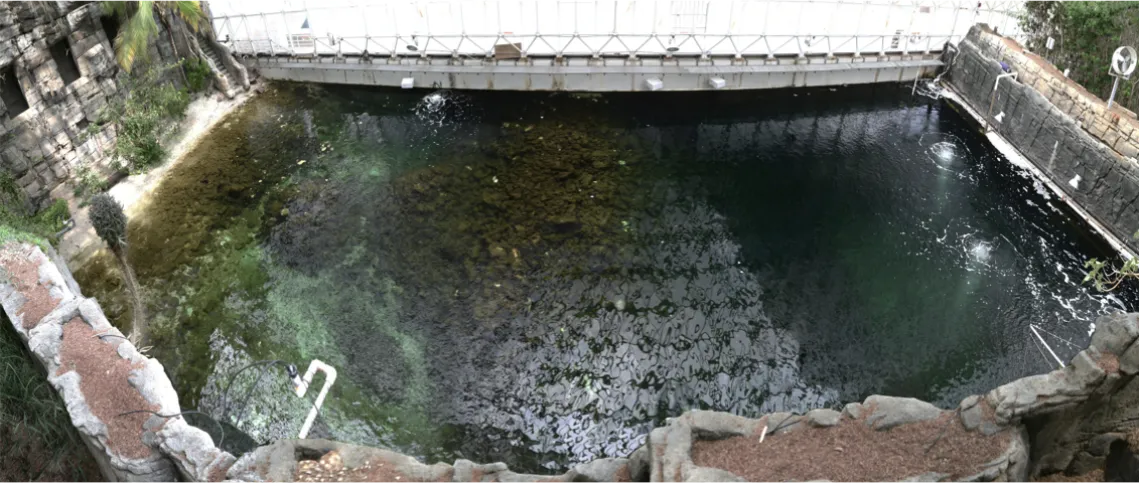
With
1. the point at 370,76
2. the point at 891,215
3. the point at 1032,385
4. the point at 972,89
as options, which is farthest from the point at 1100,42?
the point at 370,76

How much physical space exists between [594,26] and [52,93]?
67.5 feet

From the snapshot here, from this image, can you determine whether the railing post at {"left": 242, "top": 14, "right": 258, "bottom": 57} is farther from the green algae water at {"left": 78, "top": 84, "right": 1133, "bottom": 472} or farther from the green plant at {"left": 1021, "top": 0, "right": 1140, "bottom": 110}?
the green plant at {"left": 1021, "top": 0, "right": 1140, "bottom": 110}

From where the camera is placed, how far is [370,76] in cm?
3431

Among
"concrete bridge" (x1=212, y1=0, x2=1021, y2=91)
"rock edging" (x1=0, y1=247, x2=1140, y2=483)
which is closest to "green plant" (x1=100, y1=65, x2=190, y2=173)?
"concrete bridge" (x1=212, y1=0, x2=1021, y2=91)

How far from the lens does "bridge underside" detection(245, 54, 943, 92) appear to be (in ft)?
108

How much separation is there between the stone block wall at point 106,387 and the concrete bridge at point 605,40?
17676 millimetres

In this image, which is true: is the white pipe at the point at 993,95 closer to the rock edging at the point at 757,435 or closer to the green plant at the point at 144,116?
the rock edging at the point at 757,435

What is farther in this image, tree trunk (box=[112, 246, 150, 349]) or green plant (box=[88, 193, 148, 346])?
tree trunk (box=[112, 246, 150, 349])

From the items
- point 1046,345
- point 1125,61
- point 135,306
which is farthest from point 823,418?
point 135,306

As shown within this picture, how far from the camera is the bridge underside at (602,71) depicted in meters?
32.9

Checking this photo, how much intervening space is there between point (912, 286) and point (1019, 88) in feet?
39.2

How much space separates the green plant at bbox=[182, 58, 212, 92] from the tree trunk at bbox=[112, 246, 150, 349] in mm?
12001

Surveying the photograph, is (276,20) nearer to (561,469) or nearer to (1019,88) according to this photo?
(561,469)

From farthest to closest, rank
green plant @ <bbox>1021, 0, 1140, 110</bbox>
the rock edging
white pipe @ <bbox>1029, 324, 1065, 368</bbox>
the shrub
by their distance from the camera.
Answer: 1. green plant @ <bbox>1021, 0, 1140, 110</bbox>
2. the shrub
3. white pipe @ <bbox>1029, 324, 1065, 368</bbox>
4. the rock edging
